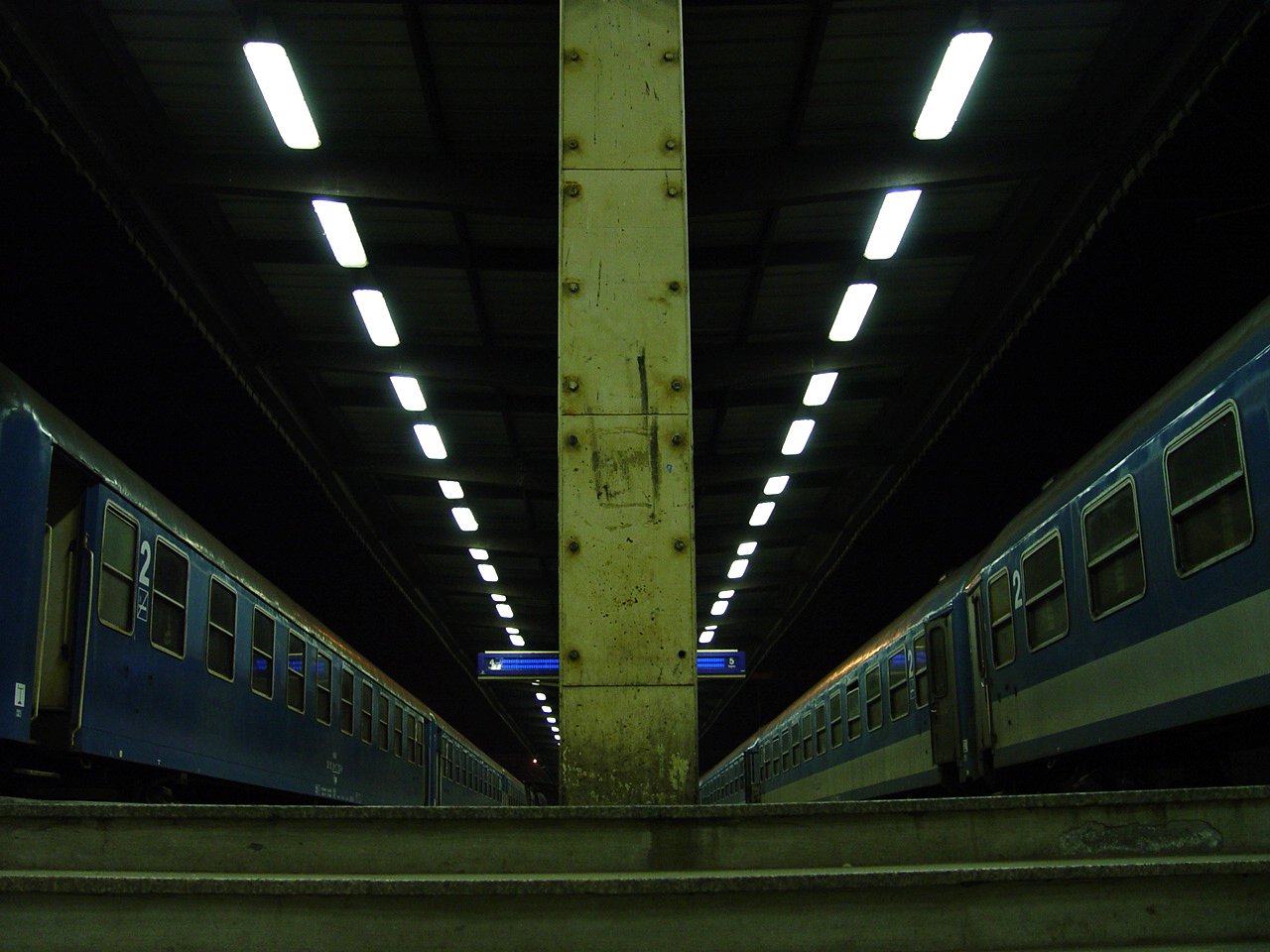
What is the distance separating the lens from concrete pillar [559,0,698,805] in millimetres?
6020

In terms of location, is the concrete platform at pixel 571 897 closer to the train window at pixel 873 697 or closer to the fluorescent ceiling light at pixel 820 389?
the train window at pixel 873 697

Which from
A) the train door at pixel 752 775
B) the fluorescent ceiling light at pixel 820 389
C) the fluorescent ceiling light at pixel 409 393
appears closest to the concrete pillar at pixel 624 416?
the fluorescent ceiling light at pixel 820 389

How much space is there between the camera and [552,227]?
46.1 ft

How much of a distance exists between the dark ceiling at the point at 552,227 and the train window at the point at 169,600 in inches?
152

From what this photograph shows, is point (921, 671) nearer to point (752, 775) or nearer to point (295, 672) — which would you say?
point (295, 672)

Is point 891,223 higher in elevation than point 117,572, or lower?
higher

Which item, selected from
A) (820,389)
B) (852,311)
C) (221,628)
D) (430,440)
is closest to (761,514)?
(820,389)

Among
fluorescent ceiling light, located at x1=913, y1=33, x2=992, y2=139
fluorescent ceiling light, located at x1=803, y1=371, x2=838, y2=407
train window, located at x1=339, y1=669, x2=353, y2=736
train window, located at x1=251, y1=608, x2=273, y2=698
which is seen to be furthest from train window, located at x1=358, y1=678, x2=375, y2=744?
fluorescent ceiling light, located at x1=913, y1=33, x2=992, y2=139

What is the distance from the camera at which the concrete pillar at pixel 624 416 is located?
6020 mm

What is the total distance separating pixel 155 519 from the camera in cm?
976

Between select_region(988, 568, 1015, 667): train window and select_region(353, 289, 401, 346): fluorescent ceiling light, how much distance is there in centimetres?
785

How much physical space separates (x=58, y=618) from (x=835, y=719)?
41.8 feet

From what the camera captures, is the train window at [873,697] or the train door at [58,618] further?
the train window at [873,697]

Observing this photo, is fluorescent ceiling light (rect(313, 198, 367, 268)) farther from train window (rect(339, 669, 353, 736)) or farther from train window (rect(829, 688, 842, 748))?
train window (rect(829, 688, 842, 748))
